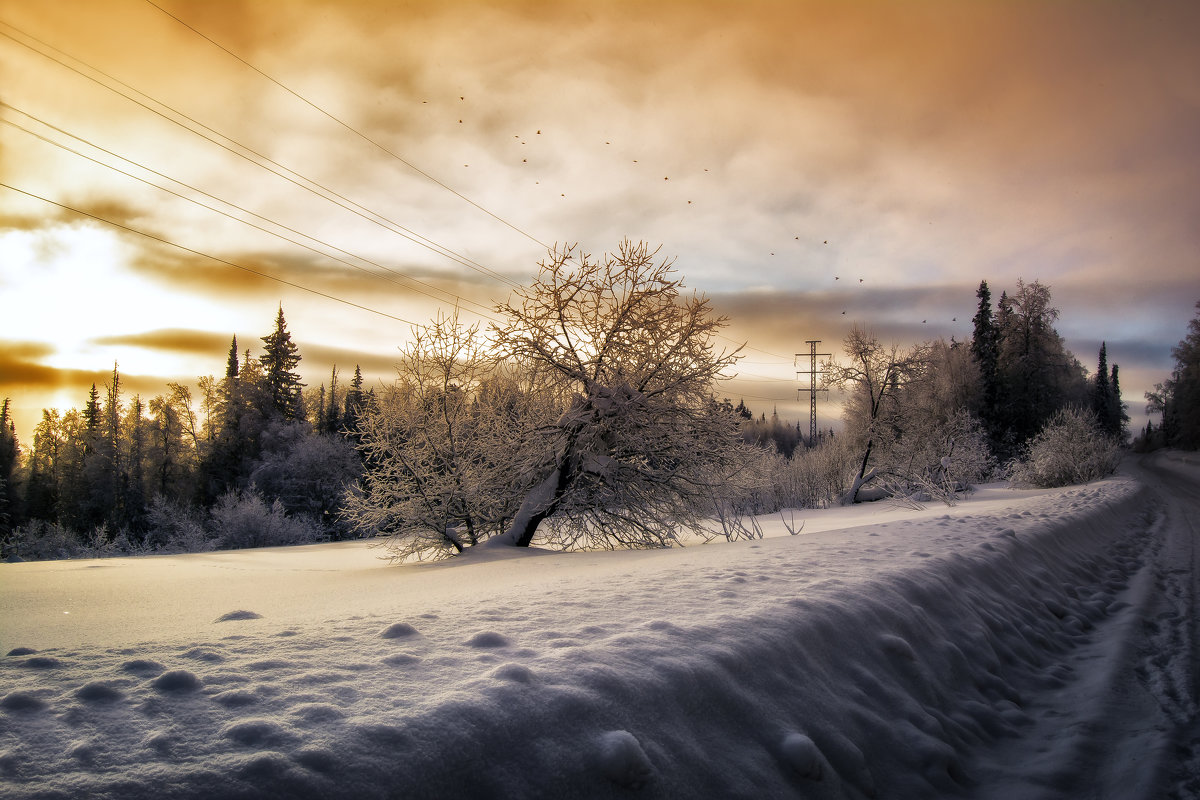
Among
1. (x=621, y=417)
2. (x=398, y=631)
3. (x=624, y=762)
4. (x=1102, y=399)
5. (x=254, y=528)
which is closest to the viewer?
(x=624, y=762)

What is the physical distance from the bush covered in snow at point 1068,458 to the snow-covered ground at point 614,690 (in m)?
25.4

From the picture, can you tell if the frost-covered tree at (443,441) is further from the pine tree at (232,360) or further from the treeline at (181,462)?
the pine tree at (232,360)

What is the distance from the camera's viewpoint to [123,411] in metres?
45.2

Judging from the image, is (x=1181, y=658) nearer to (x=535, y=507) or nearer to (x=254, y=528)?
(x=535, y=507)

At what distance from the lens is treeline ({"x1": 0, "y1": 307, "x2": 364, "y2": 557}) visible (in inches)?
1377

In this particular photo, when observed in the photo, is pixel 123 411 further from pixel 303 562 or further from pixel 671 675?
pixel 671 675

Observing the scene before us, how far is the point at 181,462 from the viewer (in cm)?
4384

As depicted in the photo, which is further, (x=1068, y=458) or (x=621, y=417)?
(x=1068, y=458)

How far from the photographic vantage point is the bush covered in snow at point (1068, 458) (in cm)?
2606

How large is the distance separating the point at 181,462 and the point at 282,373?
9.40m

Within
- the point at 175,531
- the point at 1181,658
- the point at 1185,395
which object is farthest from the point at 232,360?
the point at 1185,395

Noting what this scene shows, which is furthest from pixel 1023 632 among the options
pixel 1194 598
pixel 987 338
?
pixel 987 338

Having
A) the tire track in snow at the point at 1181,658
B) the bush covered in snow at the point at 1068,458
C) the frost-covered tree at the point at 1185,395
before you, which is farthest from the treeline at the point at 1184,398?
the tire track in snow at the point at 1181,658

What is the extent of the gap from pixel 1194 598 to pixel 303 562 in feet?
43.1
